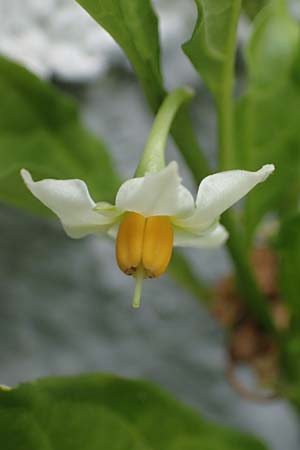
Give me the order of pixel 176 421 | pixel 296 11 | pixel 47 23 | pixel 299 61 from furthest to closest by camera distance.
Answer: pixel 296 11 < pixel 47 23 < pixel 299 61 < pixel 176 421

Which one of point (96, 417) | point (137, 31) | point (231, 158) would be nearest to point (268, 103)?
point (231, 158)

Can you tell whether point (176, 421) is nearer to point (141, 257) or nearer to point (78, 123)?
point (141, 257)

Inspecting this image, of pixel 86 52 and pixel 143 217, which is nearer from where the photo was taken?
pixel 143 217

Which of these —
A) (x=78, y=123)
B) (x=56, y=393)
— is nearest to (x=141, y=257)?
(x=56, y=393)

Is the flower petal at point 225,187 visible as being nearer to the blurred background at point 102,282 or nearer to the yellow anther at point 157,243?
the yellow anther at point 157,243

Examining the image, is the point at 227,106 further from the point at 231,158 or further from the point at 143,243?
the point at 143,243
